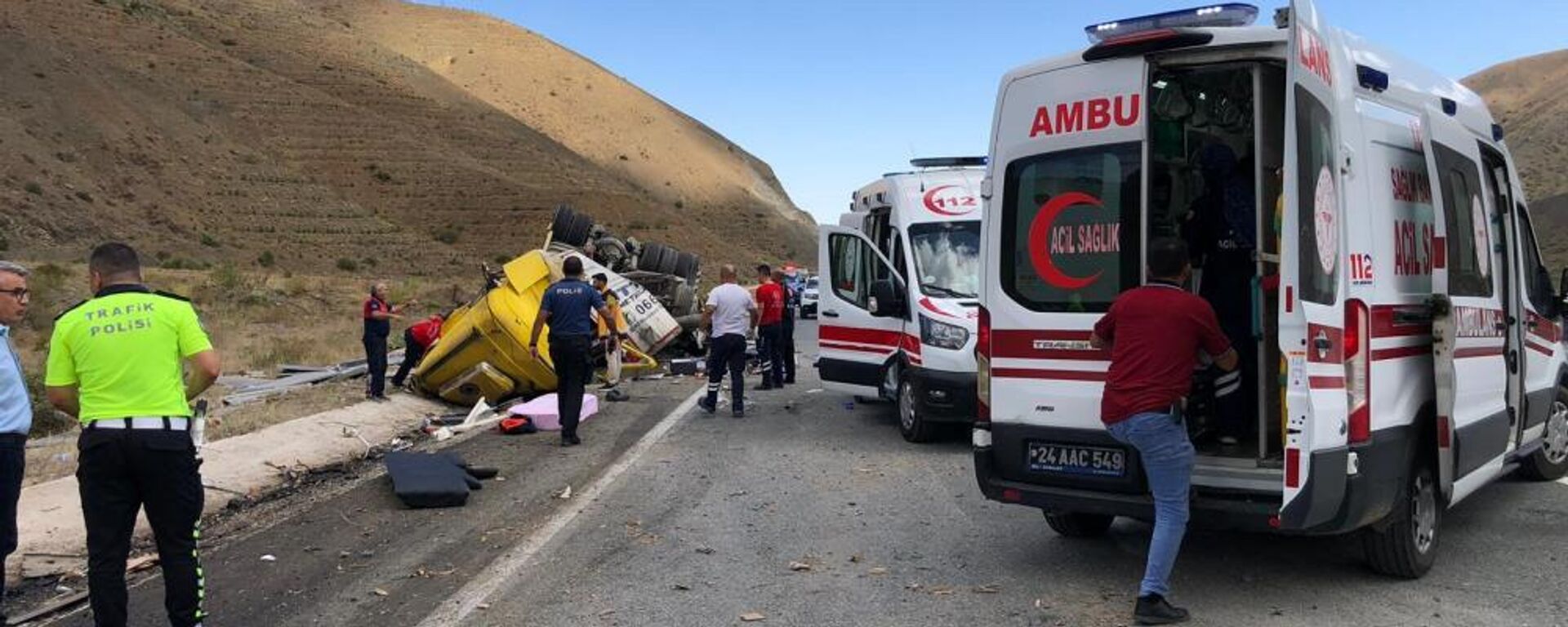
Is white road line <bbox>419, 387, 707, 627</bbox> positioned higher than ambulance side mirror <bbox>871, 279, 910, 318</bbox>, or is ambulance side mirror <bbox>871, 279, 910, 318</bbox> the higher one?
ambulance side mirror <bbox>871, 279, 910, 318</bbox>

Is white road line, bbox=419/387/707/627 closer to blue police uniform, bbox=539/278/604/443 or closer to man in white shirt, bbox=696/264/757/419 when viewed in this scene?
blue police uniform, bbox=539/278/604/443

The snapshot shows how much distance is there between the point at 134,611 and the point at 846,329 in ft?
25.6

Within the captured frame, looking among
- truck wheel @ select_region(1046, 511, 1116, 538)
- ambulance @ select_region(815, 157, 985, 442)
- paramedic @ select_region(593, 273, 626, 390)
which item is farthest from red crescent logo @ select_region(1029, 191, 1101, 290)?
paramedic @ select_region(593, 273, 626, 390)

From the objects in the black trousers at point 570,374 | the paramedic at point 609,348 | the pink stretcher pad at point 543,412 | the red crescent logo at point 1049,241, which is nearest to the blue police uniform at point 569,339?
the black trousers at point 570,374

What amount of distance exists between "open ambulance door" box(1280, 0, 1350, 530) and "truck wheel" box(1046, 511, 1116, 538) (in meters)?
1.83

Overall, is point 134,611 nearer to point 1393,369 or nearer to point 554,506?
point 554,506

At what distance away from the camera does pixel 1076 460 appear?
5.93 meters

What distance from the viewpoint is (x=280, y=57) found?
7088 centimetres

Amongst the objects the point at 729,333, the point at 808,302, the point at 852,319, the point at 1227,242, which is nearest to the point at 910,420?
the point at 852,319

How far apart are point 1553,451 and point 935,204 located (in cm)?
538

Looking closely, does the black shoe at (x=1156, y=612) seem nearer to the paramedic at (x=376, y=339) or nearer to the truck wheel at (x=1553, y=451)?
the truck wheel at (x=1553, y=451)

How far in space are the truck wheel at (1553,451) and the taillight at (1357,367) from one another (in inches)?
165

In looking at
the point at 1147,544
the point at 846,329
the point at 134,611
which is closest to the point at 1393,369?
the point at 1147,544

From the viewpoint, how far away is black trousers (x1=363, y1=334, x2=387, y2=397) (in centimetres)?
1449
